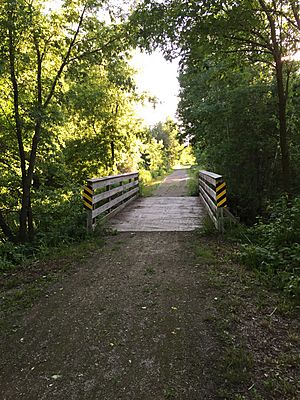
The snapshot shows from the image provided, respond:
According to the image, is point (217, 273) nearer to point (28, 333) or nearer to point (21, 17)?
point (28, 333)

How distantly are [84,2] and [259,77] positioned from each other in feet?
16.3

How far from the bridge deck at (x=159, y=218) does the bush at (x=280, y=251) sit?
1899 mm

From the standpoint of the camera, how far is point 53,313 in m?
3.30

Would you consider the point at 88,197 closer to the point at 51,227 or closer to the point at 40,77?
the point at 51,227

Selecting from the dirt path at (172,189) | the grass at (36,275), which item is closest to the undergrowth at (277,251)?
the grass at (36,275)

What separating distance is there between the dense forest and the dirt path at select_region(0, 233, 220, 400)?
137 centimetres

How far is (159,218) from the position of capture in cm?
820

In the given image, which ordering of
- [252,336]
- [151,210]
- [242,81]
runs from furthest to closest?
[151,210] < [242,81] < [252,336]

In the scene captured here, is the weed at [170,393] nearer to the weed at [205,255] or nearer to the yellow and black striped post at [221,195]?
the weed at [205,255]

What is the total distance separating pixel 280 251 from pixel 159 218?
159 inches

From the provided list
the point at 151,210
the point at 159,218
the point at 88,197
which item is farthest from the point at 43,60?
the point at 151,210

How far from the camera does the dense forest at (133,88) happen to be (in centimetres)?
547

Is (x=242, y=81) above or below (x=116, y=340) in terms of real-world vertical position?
above

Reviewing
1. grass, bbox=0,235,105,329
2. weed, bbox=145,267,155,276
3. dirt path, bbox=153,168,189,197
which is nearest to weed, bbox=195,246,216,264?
weed, bbox=145,267,155,276
